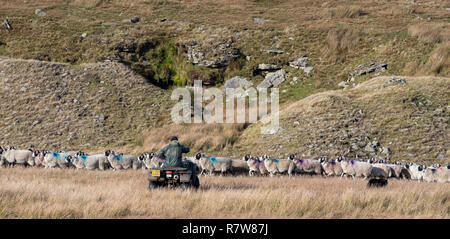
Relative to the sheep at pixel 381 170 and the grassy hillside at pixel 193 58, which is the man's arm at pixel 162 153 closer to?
the sheep at pixel 381 170

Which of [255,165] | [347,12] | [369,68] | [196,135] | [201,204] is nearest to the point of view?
A: [201,204]

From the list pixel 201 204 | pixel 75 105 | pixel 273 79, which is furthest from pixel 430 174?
pixel 75 105

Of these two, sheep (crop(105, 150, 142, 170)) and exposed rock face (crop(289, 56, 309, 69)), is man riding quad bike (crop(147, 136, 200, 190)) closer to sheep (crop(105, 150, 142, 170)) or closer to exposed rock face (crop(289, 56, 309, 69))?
sheep (crop(105, 150, 142, 170))

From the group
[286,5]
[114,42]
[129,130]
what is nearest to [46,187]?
[129,130]

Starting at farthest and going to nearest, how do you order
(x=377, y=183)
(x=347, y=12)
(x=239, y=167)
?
(x=347, y=12), (x=239, y=167), (x=377, y=183)

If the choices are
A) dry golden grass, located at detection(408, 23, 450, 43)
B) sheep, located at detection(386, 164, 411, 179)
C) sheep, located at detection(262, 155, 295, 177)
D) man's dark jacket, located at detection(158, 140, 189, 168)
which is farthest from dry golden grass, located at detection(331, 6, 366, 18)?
man's dark jacket, located at detection(158, 140, 189, 168)

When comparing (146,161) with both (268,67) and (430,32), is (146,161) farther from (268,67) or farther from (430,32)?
(430,32)

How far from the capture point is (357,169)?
72.4 feet

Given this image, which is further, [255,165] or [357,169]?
[255,165]

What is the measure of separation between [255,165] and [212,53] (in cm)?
2787

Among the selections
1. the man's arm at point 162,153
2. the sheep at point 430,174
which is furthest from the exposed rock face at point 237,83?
the man's arm at point 162,153

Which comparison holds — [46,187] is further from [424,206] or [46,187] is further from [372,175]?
[372,175]

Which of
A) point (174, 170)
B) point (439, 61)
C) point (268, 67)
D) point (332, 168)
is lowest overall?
point (332, 168)

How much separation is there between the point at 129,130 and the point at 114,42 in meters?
18.1
